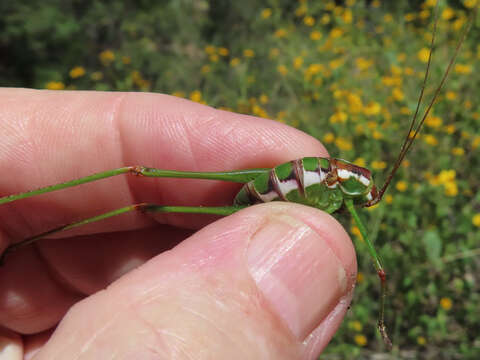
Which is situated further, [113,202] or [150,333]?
[113,202]

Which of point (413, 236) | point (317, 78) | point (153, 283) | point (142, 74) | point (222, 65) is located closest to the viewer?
point (153, 283)

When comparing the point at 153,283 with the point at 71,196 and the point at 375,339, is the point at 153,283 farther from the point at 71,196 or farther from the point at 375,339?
the point at 375,339

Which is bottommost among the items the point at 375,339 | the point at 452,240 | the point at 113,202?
the point at 375,339

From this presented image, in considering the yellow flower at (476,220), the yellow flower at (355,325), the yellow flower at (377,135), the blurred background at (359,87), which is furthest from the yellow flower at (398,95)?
the yellow flower at (355,325)

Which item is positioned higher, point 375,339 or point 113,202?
point 113,202

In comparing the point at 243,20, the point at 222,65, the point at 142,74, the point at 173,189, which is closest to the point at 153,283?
the point at 173,189

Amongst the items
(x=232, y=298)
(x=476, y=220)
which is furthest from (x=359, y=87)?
(x=232, y=298)

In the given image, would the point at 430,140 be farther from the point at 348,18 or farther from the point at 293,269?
the point at 348,18
